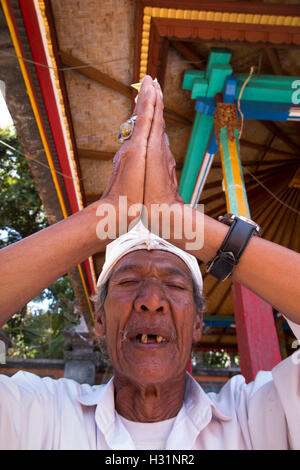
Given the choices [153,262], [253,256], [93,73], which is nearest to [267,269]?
[253,256]

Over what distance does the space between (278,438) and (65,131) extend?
3446 mm

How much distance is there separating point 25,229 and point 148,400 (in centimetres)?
888

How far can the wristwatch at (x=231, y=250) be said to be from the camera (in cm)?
137

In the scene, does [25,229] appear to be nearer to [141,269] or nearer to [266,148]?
[266,148]

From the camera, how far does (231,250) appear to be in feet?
4.51

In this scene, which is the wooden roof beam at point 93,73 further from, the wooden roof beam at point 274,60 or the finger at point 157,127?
the finger at point 157,127

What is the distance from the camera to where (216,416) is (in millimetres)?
1564

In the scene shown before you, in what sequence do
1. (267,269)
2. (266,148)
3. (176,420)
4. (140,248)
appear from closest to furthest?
(267,269) < (176,420) < (140,248) < (266,148)

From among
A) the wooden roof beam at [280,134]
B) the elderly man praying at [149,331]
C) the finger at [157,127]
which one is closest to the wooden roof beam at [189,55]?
the wooden roof beam at [280,134]

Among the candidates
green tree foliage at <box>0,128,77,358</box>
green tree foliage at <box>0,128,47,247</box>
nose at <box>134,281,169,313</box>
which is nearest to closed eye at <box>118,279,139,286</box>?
nose at <box>134,281,169,313</box>

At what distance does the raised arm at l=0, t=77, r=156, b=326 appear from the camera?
4.20ft

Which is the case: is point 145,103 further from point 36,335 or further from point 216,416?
point 36,335

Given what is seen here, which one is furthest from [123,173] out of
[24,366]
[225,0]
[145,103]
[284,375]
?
[24,366]

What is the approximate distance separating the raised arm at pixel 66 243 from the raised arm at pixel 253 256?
0.06m
